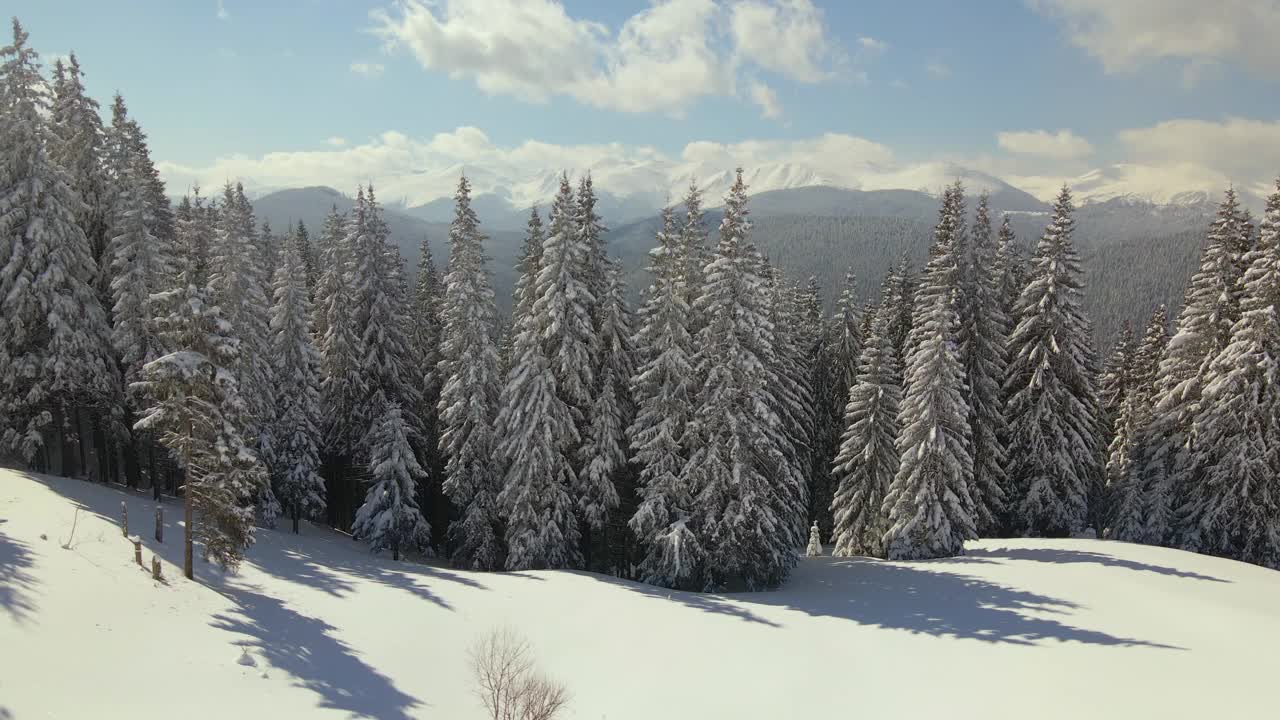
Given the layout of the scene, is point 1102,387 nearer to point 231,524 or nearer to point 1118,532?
point 1118,532

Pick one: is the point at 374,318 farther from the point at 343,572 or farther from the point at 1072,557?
the point at 1072,557

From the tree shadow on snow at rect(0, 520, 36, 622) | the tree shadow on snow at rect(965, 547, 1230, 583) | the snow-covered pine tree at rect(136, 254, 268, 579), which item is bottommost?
the tree shadow on snow at rect(965, 547, 1230, 583)

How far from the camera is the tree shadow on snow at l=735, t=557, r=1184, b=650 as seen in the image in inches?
778

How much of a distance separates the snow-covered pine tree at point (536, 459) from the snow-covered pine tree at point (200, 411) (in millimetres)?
11280

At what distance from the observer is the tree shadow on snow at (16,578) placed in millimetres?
13758

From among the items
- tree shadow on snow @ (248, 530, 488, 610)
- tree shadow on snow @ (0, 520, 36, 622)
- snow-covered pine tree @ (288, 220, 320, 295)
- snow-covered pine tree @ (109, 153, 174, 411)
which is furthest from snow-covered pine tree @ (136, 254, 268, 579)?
snow-covered pine tree @ (288, 220, 320, 295)

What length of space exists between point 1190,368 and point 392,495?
41.6 metres

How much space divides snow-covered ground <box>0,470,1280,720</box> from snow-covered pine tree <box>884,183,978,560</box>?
3580mm

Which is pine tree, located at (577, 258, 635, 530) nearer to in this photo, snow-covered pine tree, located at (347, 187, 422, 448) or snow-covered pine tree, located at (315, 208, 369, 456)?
snow-covered pine tree, located at (347, 187, 422, 448)

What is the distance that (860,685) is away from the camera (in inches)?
679

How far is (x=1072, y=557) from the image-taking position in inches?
1073

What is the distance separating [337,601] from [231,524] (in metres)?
3.97

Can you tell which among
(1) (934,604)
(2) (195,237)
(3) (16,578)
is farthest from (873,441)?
(3) (16,578)

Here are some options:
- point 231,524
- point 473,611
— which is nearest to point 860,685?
point 473,611
